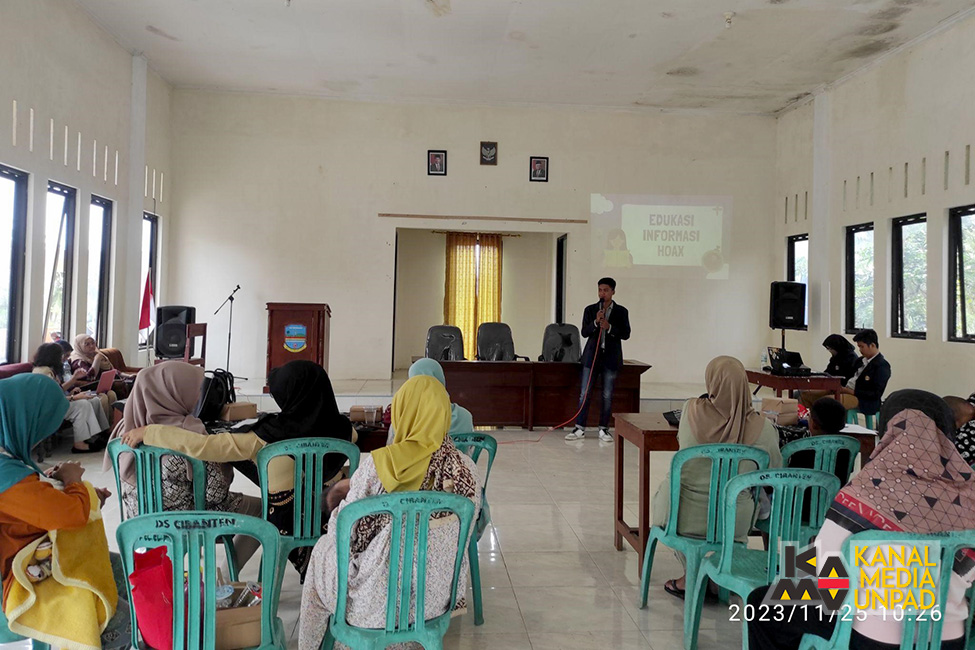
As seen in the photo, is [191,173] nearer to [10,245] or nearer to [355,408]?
[10,245]

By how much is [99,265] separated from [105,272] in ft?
0.37

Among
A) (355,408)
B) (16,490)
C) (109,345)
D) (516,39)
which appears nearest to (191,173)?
(109,345)

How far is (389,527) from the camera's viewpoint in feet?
6.24

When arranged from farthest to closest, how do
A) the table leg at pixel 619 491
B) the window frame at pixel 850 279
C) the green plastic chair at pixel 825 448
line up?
1. the window frame at pixel 850 279
2. the table leg at pixel 619 491
3. the green plastic chair at pixel 825 448

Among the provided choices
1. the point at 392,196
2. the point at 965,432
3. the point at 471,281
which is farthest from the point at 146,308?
the point at 965,432

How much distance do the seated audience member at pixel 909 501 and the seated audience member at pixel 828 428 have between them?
3.72 feet

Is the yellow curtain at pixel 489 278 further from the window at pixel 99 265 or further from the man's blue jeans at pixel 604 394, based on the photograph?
the window at pixel 99 265

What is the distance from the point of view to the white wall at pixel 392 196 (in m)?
9.66

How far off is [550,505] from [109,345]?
20.0ft

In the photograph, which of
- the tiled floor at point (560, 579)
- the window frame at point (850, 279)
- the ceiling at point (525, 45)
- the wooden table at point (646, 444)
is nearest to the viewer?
the tiled floor at point (560, 579)

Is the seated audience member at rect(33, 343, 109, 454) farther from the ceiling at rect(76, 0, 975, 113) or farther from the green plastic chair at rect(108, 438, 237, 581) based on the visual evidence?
the ceiling at rect(76, 0, 975, 113)

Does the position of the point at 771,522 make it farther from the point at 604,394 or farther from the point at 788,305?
the point at 788,305

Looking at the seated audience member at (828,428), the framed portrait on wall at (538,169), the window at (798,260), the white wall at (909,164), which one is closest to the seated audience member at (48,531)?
the seated audience member at (828,428)

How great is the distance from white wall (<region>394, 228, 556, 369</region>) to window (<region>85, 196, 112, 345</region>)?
192 inches
